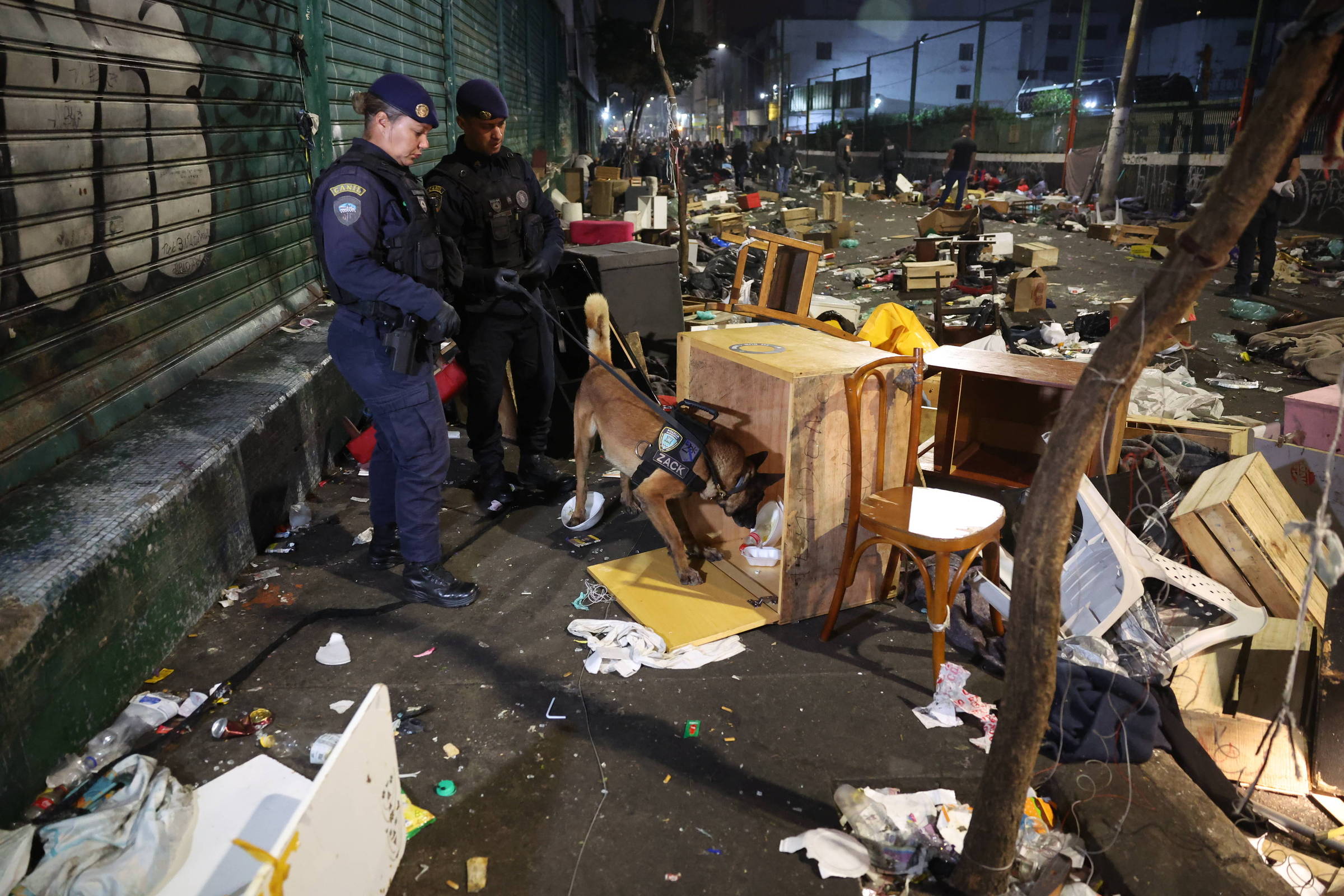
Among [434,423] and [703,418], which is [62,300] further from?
[703,418]

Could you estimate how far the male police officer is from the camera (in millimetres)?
4715

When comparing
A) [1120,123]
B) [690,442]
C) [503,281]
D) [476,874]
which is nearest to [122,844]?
[476,874]

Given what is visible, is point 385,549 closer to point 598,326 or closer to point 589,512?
point 589,512

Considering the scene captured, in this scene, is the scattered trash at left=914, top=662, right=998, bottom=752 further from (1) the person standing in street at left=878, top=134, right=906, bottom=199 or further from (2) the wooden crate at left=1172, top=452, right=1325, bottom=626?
(1) the person standing in street at left=878, top=134, right=906, bottom=199

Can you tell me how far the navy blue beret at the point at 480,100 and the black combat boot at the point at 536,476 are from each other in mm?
2069

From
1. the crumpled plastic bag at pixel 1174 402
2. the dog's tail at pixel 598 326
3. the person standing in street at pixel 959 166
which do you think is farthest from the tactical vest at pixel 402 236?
Answer: the person standing in street at pixel 959 166

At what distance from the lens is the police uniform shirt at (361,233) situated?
3455mm

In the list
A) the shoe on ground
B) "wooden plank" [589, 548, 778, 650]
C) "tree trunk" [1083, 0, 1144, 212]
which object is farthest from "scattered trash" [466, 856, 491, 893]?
"tree trunk" [1083, 0, 1144, 212]

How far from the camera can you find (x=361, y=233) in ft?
11.5

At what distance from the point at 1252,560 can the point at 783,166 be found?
90.4 feet

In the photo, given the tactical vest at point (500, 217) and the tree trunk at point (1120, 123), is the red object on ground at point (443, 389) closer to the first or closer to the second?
the tactical vest at point (500, 217)

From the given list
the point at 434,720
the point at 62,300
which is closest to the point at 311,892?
the point at 434,720

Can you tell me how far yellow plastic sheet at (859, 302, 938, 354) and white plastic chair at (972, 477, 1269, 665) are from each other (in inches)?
86.1

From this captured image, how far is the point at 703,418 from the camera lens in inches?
159
